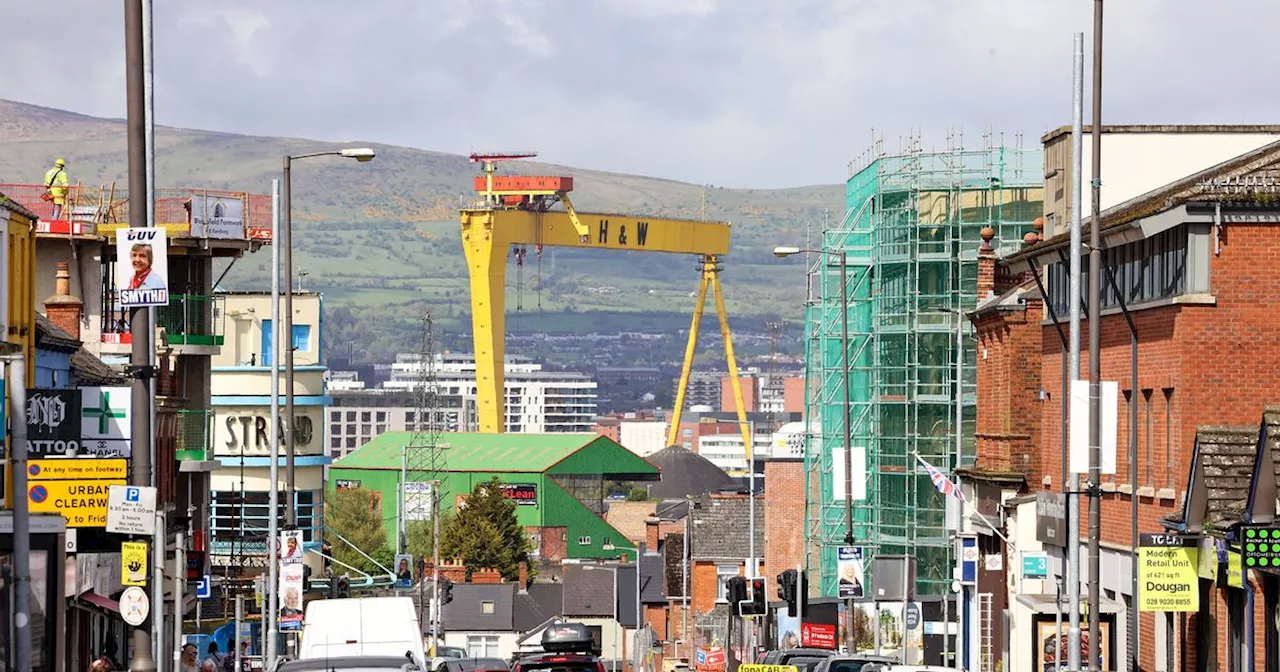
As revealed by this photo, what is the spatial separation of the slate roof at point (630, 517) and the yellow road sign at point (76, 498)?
139397 millimetres

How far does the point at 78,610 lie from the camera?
37062 mm

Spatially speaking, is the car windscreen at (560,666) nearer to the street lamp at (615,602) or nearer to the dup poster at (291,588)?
the dup poster at (291,588)

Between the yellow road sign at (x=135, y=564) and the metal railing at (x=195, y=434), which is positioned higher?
the yellow road sign at (x=135, y=564)

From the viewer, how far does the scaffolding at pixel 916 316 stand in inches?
2908

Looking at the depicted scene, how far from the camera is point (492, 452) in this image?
577 feet

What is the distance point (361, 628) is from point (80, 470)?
222 inches

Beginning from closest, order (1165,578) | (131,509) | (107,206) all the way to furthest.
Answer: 1. (131,509)
2. (1165,578)
3. (107,206)

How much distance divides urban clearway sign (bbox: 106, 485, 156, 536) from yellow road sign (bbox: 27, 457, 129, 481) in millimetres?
2587

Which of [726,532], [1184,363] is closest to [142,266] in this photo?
[1184,363]

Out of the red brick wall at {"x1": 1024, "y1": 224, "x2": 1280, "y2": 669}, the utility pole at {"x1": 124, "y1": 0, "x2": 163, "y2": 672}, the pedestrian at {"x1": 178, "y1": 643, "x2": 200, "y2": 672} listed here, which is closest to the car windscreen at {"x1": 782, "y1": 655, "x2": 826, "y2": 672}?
the red brick wall at {"x1": 1024, "y1": 224, "x2": 1280, "y2": 669}

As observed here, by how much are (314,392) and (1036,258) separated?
130ft

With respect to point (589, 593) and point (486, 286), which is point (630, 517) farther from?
point (589, 593)

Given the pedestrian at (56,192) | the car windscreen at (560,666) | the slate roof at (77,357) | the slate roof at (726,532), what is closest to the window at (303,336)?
the slate roof at (726,532)

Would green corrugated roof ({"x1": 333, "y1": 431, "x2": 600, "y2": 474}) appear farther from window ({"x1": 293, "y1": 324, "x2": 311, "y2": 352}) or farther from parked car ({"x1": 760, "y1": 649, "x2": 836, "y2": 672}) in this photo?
parked car ({"x1": 760, "y1": 649, "x2": 836, "y2": 672})
